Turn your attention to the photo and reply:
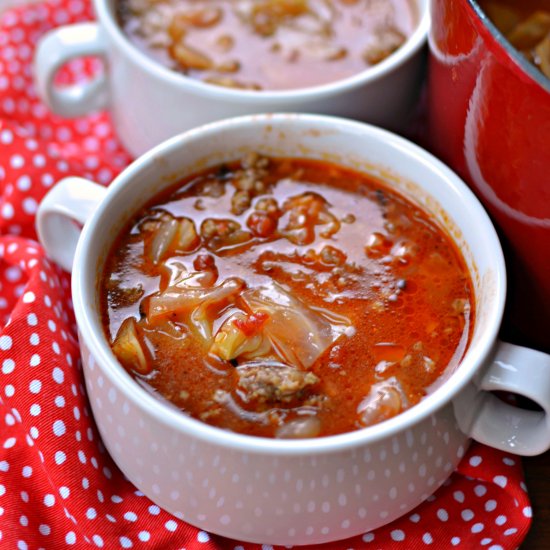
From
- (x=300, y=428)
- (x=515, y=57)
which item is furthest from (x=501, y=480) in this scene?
(x=515, y=57)

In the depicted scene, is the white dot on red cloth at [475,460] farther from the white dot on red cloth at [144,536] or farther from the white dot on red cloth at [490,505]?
the white dot on red cloth at [144,536]

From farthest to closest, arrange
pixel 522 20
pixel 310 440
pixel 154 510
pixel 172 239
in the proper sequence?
pixel 522 20
pixel 172 239
pixel 154 510
pixel 310 440

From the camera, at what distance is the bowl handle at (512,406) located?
1267mm

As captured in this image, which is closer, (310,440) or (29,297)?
(310,440)

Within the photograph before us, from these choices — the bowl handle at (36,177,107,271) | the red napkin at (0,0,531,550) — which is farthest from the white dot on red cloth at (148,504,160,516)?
the bowl handle at (36,177,107,271)

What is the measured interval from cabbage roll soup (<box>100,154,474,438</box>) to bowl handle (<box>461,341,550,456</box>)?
7 cm

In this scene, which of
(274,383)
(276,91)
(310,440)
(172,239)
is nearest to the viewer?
(310,440)

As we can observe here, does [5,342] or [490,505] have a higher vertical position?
[5,342]

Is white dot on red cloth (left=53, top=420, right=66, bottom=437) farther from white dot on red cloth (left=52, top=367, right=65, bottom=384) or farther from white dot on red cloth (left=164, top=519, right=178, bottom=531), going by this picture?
white dot on red cloth (left=164, top=519, right=178, bottom=531)

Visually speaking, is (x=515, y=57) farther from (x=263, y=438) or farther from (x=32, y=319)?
(x=32, y=319)

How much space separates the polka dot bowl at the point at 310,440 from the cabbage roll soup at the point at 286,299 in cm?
5

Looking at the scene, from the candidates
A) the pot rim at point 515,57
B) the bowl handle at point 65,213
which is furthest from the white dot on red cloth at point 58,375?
the pot rim at point 515,57

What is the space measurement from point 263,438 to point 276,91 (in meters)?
0.80

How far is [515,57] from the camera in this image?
125cm
